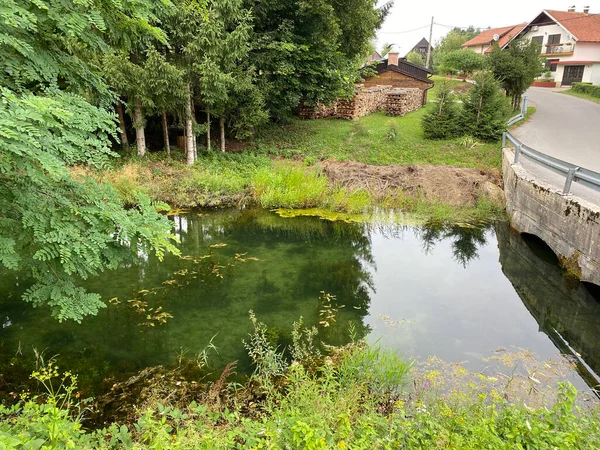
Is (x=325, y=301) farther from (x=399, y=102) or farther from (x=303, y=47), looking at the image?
(x=399, y=102)

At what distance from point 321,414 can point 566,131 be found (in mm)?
18028

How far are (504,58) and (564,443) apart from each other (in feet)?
64.4

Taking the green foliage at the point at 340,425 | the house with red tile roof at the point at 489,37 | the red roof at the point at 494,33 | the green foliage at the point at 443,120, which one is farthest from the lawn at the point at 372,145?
the red roof at the point at 494,33

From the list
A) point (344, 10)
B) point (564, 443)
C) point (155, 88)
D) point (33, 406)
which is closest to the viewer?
point (564, 443)

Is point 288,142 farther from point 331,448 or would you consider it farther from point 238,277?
point 331,448

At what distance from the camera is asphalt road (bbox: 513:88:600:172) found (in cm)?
1309

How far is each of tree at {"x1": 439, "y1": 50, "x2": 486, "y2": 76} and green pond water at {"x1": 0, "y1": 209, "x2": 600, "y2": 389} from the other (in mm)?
31002

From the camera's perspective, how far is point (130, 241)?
15.7 ft

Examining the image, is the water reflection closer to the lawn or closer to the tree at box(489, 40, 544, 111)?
the lawn

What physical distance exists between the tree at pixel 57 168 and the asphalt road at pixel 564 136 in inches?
356

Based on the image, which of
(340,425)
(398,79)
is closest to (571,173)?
(340,425)

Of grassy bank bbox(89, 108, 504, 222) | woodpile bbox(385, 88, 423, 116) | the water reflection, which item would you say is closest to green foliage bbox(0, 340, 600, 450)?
the water reflection

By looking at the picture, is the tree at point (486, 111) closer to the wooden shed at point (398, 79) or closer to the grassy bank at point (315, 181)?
the grassy bank at point (315, 181)

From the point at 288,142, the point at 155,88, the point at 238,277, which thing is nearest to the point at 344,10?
the point at 288,142
